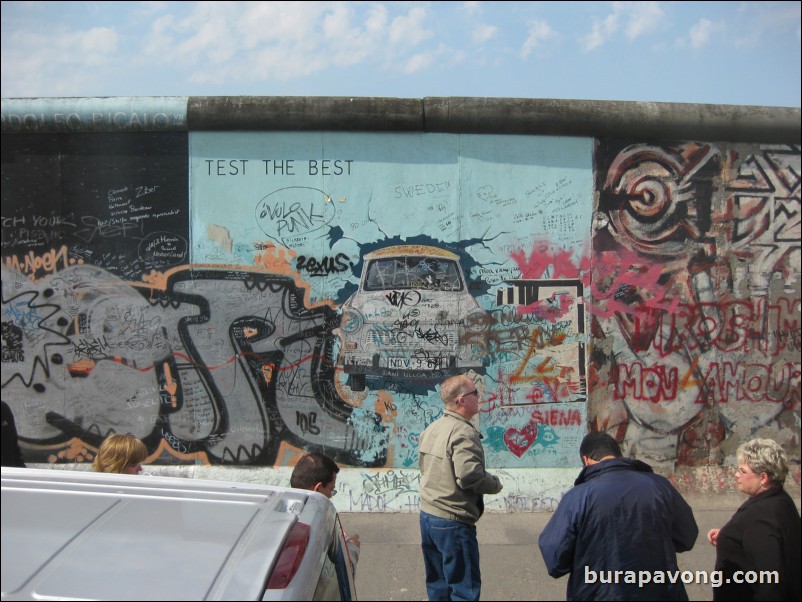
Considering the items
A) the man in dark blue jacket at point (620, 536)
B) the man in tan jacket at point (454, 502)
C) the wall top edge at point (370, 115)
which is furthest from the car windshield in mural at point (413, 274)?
the man in dark blue jacket at point (620, 536)

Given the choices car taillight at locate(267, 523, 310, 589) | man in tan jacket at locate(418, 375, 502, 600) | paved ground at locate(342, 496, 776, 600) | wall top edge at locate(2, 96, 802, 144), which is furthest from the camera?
wall top edge at locate(2, 96, 802, 144)

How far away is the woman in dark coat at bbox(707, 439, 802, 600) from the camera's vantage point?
2.96m

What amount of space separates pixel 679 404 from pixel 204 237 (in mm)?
5182

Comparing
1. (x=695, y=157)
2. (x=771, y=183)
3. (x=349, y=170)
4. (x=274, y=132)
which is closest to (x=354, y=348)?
(x=349, y=170)

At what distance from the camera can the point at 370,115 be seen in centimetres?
665

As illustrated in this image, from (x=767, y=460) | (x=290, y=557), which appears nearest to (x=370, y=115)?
(x=767, y=460)

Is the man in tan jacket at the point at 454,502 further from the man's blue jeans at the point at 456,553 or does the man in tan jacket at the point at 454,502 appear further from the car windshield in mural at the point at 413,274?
the car windshield in mural at the point at 413,274

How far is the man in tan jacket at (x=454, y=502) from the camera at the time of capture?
394 centimetres

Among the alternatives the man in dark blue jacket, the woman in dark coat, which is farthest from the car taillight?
the woman in dark coat

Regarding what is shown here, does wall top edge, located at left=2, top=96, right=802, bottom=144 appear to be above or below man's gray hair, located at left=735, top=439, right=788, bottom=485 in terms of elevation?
above

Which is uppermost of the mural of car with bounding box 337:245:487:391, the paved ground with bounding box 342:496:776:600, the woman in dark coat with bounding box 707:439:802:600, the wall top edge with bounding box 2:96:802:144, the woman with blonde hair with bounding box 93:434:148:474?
the wall top edge with bounding box 2:96:802:144

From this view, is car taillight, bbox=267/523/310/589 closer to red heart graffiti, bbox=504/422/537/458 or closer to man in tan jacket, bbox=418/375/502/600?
man in tan jacket, bbox=418/375/502/600

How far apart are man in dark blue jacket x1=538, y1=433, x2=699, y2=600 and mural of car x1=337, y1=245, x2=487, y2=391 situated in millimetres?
3562

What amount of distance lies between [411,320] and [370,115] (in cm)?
211
